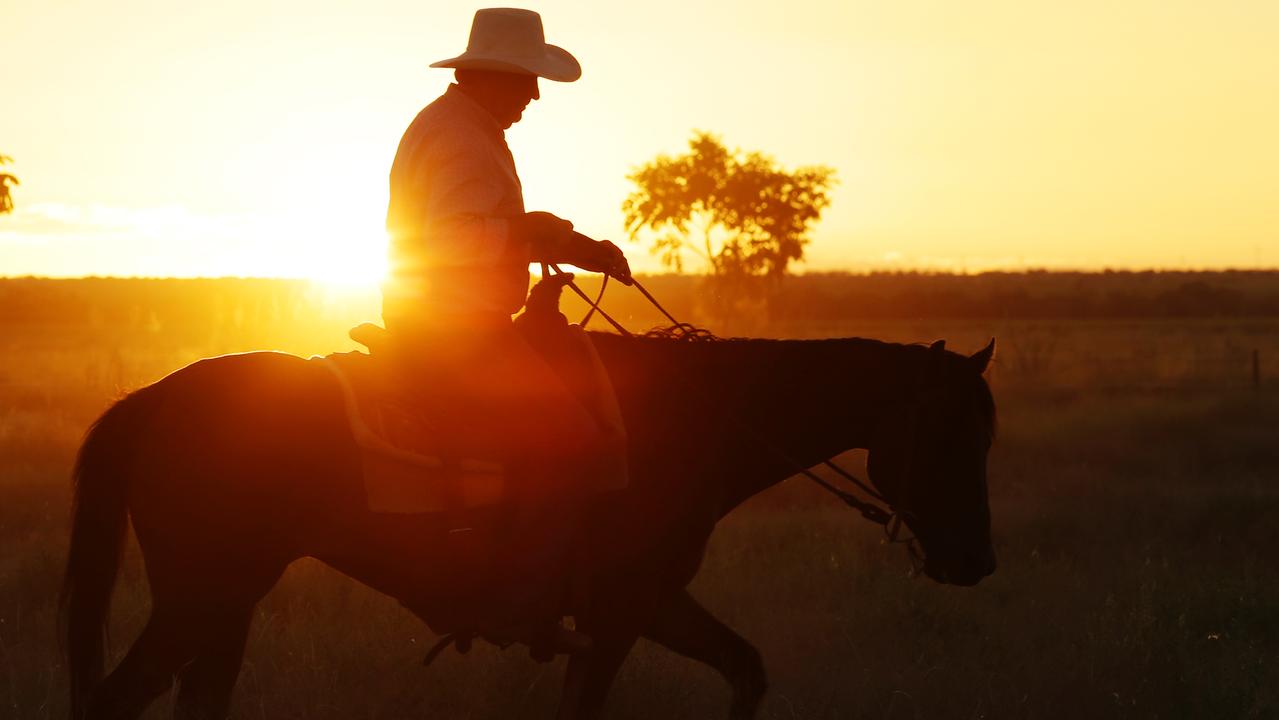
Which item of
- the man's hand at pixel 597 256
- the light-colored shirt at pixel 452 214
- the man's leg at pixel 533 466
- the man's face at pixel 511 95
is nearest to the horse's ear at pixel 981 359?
the man's hand at pixel 597 256

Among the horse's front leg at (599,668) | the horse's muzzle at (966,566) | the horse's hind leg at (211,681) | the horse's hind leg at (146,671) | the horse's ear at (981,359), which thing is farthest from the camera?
the horse's muzzle at (966,566)

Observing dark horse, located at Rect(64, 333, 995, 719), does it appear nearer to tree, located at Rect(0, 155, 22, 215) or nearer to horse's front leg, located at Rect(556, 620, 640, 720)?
horse's front leg, located at Rect(556, 620, 640, 720)

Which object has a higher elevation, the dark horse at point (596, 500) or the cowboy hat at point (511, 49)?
the cowboy hat at point (511, 49)

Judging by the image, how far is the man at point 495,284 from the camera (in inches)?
178

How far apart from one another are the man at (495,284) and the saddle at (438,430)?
75 millimetres

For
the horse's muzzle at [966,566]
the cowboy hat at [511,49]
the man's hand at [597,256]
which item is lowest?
the horse's muzzle at [966,566]

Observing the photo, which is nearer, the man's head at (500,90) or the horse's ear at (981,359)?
the man's head at (500,90)

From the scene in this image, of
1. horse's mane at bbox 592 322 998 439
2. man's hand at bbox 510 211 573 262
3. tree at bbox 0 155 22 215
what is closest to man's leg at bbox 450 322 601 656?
man's hand at bbox 510 211 573 262

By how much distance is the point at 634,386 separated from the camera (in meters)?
5.29

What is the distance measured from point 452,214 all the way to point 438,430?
0.86 m

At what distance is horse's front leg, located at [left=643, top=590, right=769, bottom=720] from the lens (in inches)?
213

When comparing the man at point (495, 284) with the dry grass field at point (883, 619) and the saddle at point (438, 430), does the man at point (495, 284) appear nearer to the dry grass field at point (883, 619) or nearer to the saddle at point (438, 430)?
the saddle at point (438, 430)

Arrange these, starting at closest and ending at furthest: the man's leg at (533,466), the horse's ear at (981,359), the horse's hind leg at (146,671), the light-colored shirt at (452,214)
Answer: the horse's hind leg at (146,671) < the light-colored shirt at (452,214) < the man's leg at (533,466) < the horse's ear at (981,359)

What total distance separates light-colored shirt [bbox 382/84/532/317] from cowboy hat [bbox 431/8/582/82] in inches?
6.6
